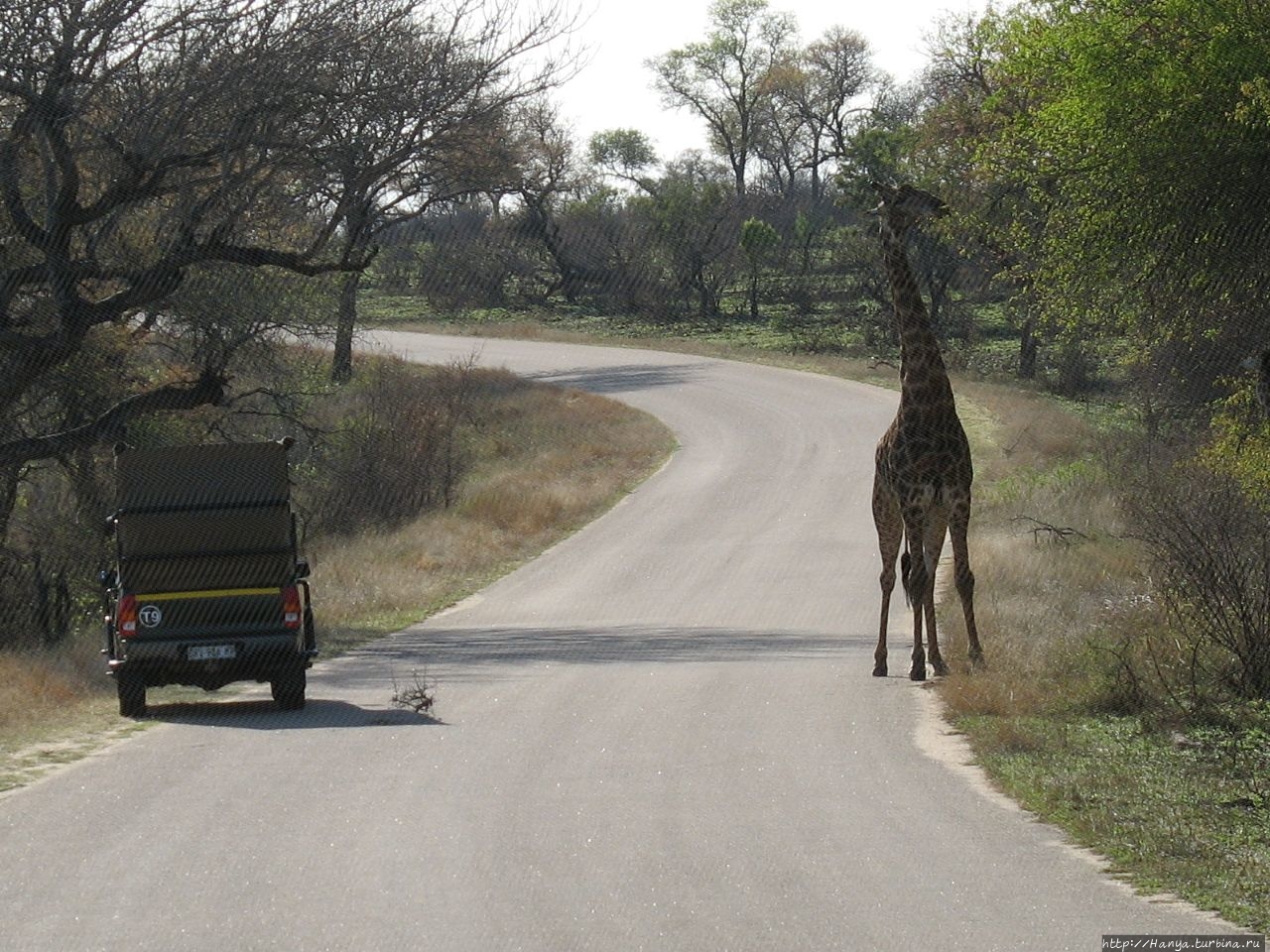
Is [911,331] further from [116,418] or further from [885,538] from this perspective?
[116,418]

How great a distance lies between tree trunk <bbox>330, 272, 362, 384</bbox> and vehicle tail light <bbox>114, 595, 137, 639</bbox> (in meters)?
17.1

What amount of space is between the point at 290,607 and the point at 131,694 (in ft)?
4.84

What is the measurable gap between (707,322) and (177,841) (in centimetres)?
6293

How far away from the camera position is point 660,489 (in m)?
38.7

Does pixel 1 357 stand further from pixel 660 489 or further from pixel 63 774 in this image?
pixel 660 489

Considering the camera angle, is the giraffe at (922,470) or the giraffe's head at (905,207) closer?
the giraffe at (922,470)

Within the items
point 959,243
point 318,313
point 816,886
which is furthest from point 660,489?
point 816,886

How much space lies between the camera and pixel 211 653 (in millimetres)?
14328

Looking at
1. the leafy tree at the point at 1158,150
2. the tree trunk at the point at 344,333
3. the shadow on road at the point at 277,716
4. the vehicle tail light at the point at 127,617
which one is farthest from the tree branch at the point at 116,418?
the leafy tree at the point at 1158,150

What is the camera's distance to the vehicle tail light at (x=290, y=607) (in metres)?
14.5

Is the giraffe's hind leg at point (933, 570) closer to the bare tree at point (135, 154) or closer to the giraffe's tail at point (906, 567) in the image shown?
the giraffe's tail at point (906, 567)

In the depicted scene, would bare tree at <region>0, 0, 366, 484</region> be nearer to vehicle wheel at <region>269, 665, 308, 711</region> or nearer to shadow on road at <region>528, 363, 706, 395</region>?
vehicle wheel at <region>269, 665, 308, 711</region>

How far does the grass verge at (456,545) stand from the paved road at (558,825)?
957 millimetres

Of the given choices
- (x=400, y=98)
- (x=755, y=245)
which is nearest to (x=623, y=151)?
(x=755, y=245)
